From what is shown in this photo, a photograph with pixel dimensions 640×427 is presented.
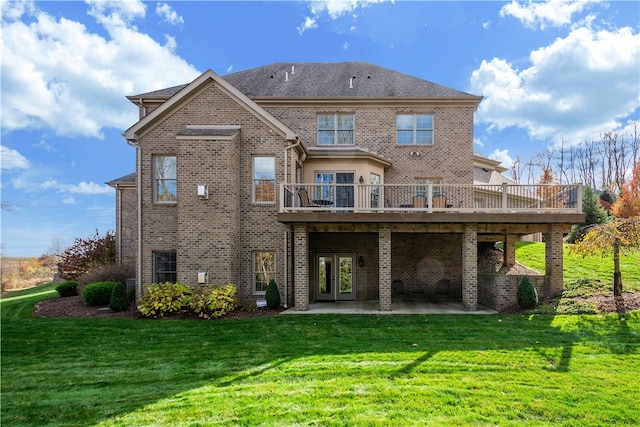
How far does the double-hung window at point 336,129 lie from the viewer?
16000 mm

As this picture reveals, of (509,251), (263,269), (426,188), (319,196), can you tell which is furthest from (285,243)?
(509,251)

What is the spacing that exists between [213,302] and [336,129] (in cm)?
909

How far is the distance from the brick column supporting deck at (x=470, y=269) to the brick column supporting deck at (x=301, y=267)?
5.34m

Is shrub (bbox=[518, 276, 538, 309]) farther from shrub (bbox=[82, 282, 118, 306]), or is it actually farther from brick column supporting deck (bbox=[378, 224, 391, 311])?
shrub (bbox=[82, 282, 118, 306])

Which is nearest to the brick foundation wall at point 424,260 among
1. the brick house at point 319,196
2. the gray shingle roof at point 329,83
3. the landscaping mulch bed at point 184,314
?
the brick house at point 319,196

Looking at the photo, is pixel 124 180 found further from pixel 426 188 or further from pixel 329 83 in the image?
pixel 426 188

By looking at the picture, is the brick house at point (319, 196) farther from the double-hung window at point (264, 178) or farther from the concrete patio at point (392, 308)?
the concrete patio at point (392, 308)

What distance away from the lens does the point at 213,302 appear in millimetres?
11336

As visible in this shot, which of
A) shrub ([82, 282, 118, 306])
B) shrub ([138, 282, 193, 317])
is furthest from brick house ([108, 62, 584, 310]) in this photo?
shrub ([82, 282, 118, 306])

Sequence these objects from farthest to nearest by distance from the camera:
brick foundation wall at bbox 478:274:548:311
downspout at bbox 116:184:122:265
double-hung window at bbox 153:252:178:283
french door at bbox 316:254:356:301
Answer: downspout at bbox 116:184:122:265 < french door at bbox 316:254:356:301 < double-hung window at bbox 153:252:178:283 < brick foundation wall at bbox 478:274:548:311

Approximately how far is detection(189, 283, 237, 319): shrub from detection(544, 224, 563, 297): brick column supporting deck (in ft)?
34.6

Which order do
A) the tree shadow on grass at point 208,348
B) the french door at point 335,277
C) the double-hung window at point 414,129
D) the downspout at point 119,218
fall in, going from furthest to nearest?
1. the downspout at point 119,218
2. the double-hung window at point 414,129
3. the french door at point 335,277
4. the tree shadow on grass at point 208,348

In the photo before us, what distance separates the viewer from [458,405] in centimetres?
528

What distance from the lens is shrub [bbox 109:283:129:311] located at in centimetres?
1219
